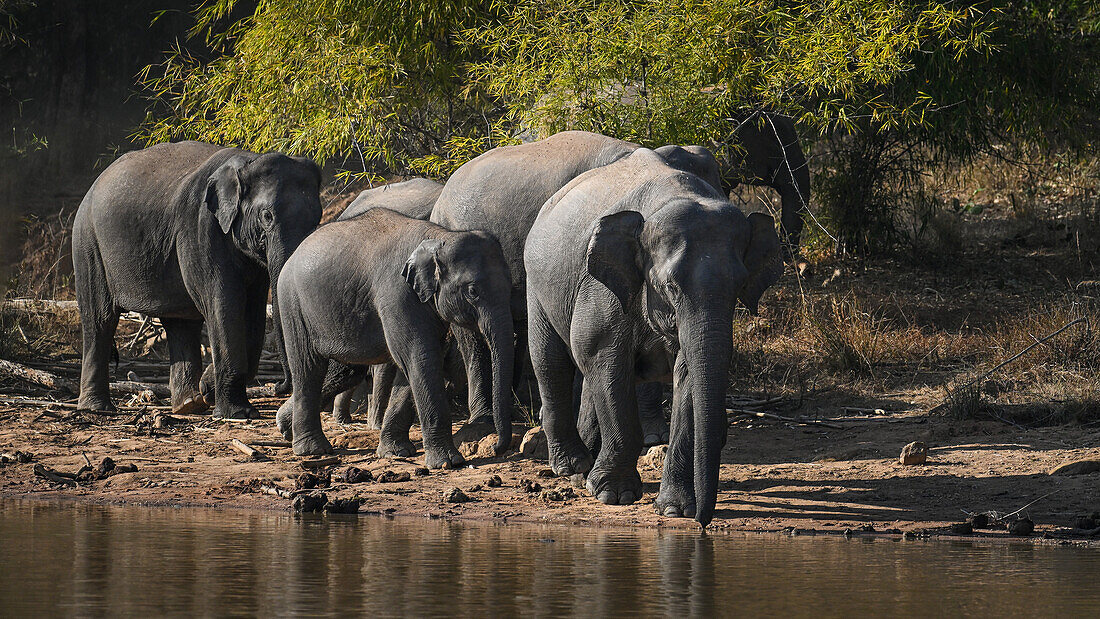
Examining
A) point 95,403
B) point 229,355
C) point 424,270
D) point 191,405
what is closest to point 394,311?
point 424,270

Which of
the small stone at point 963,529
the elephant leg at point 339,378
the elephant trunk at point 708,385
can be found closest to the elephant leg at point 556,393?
the elephant trunk at point 708,385

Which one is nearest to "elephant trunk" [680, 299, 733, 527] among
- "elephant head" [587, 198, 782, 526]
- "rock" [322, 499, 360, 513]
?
"elephant head" [587, 198, 782, 526]

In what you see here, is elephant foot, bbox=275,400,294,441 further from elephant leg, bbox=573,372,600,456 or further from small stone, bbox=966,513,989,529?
small stone, bbox=966,513,989,529

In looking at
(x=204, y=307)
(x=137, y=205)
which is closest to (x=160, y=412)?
(x=204, y=307)

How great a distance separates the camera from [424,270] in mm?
9484

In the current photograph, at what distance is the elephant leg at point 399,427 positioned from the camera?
32.9 feet

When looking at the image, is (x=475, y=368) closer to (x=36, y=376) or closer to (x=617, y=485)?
(x=617, y=485)

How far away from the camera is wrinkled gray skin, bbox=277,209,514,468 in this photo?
30.7 ft

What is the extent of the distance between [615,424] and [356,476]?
195 centimetres

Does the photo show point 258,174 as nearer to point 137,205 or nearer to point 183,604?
point 137,205

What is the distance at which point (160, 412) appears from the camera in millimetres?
12039

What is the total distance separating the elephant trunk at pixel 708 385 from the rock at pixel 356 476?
268 cm

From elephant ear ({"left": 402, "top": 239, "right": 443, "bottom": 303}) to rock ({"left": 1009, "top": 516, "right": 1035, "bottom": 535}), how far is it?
3.79 metres

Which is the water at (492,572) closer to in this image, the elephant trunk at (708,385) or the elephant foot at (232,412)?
the elephant trunk at (708,385)
